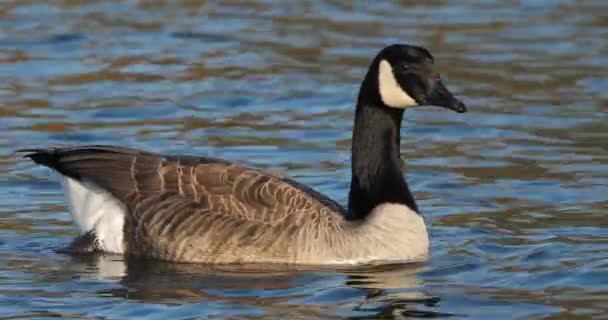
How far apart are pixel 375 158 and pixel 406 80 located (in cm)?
68

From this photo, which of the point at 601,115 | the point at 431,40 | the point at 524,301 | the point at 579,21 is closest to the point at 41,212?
the point at 524,301

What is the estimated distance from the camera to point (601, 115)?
16.7 meters

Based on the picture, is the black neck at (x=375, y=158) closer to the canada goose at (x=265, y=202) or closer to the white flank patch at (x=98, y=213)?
the canada goose at (x=265, y=202)

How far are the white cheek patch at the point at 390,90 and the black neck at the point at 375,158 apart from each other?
10cm

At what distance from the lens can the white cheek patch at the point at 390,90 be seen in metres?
11.6

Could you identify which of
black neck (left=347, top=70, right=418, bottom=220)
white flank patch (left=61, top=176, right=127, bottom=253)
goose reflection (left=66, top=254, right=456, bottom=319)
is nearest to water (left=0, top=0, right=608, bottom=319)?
goose reflection (left=66, top=254, right=456, bottom=319)

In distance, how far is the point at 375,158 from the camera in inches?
466

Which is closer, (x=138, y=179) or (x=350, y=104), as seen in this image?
(x=138, y=179)

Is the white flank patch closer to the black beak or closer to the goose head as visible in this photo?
the goose head

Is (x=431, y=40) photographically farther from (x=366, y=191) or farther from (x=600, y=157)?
(x=366, y=191)

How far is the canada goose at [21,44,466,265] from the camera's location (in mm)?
11562

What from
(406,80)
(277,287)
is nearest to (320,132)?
(406,80)

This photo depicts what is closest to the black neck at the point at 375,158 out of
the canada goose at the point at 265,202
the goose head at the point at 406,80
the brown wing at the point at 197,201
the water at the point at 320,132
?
the canada goose at the point at 265,202

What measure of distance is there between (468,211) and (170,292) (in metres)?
3.47
